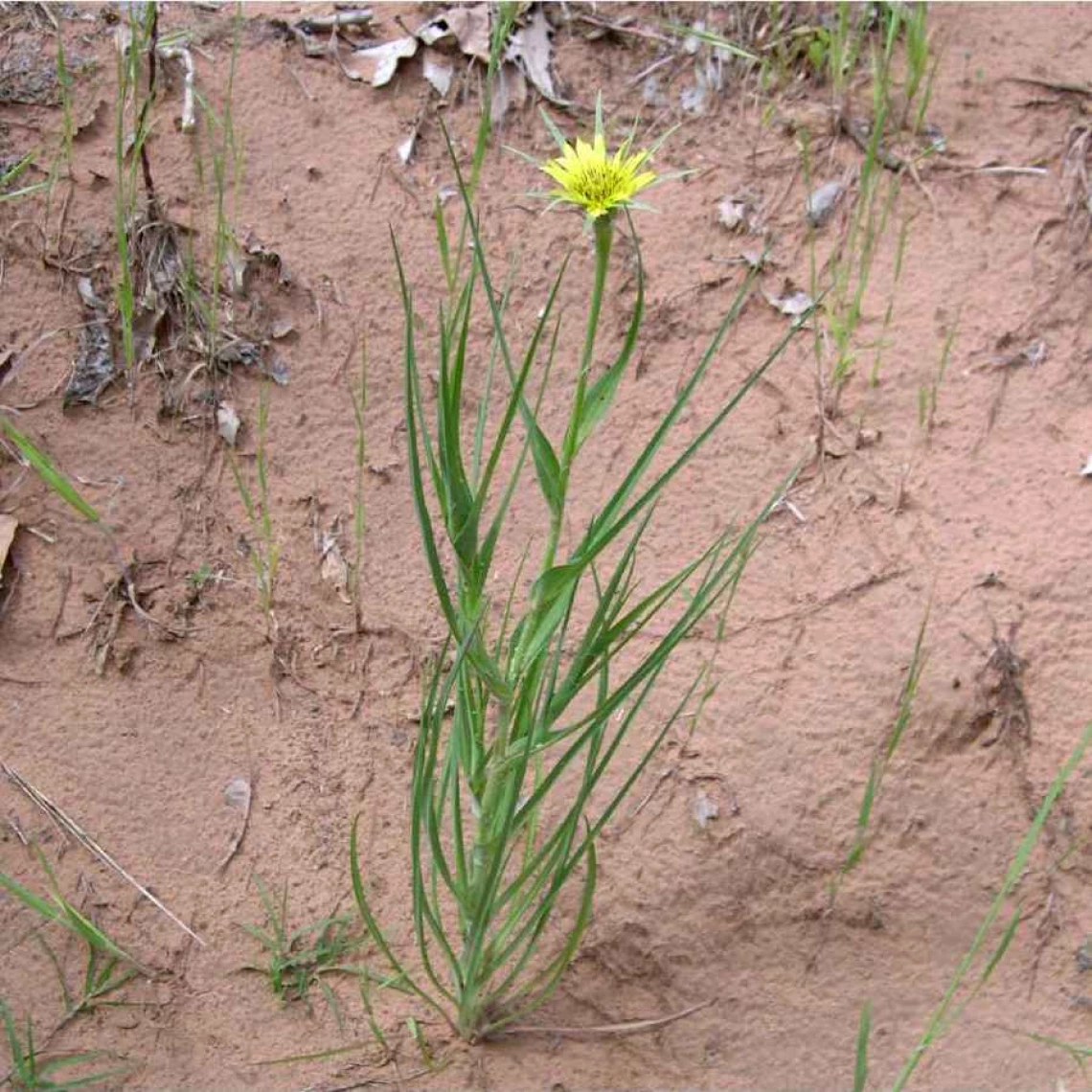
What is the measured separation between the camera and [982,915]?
2.21 meters

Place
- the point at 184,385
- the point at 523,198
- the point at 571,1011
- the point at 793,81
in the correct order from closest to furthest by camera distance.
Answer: the point at 571,1011, the point at 184,385, the point at 523,198, the point at 793,81

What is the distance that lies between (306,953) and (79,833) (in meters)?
0.41

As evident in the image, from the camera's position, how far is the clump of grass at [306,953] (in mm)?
2119

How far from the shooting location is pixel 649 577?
2.55 metres

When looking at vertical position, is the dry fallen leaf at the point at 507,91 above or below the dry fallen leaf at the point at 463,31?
below

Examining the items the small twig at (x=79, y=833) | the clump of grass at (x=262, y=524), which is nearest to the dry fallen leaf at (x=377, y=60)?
the clump of grass at (x=262, y=524)

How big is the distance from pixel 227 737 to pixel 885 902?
102cm

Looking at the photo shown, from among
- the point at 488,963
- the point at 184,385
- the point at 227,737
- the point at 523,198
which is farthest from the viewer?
the point at 523,198

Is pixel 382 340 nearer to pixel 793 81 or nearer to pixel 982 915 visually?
pixel 793 81

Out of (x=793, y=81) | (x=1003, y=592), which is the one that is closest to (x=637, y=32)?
(x=793, y=81)

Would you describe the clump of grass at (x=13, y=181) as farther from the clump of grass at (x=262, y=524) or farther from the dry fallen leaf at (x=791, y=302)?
the dry fallen leaf at (x=791, y=302)

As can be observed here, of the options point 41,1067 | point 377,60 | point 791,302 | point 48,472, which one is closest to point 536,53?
point 377,60

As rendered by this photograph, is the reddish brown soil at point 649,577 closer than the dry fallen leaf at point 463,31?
Yes

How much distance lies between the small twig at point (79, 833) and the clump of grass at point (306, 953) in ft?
0.37
